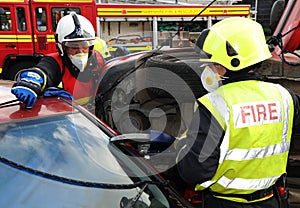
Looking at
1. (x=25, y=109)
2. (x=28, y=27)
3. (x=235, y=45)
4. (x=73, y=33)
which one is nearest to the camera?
(x=235, y=45)

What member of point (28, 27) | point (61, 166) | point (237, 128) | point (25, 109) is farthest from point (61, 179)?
point (28, 27)

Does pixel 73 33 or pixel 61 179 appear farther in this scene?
pixel 73 33

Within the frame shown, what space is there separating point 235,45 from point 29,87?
3.42 feet

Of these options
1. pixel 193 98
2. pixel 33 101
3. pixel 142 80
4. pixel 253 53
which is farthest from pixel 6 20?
pixel 253 53

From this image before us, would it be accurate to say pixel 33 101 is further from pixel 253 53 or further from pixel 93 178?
pixel 253 53

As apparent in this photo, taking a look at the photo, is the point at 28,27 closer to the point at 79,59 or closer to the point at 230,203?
the point at 79,59

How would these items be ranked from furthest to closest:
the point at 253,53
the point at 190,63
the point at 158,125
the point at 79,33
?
the point at 158,125
the point at 190,63
the point at 79,33
the point at 253,53

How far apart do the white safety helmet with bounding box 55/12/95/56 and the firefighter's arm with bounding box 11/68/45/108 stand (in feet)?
1.92

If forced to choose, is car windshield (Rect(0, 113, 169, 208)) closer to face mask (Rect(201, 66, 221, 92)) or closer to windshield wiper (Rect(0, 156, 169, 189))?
windshield wiper (Rect(0, 156, 169, 189))

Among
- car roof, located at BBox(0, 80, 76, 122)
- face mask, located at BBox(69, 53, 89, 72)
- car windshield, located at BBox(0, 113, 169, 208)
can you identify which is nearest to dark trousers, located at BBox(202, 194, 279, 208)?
car windshield, located at BBox(0, 113, 169, 208)

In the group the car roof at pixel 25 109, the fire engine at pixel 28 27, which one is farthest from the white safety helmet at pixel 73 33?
the fire engine at pixel 28 27

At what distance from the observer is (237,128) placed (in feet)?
4.98

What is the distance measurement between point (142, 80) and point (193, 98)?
645mm

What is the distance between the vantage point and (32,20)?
368 inches
